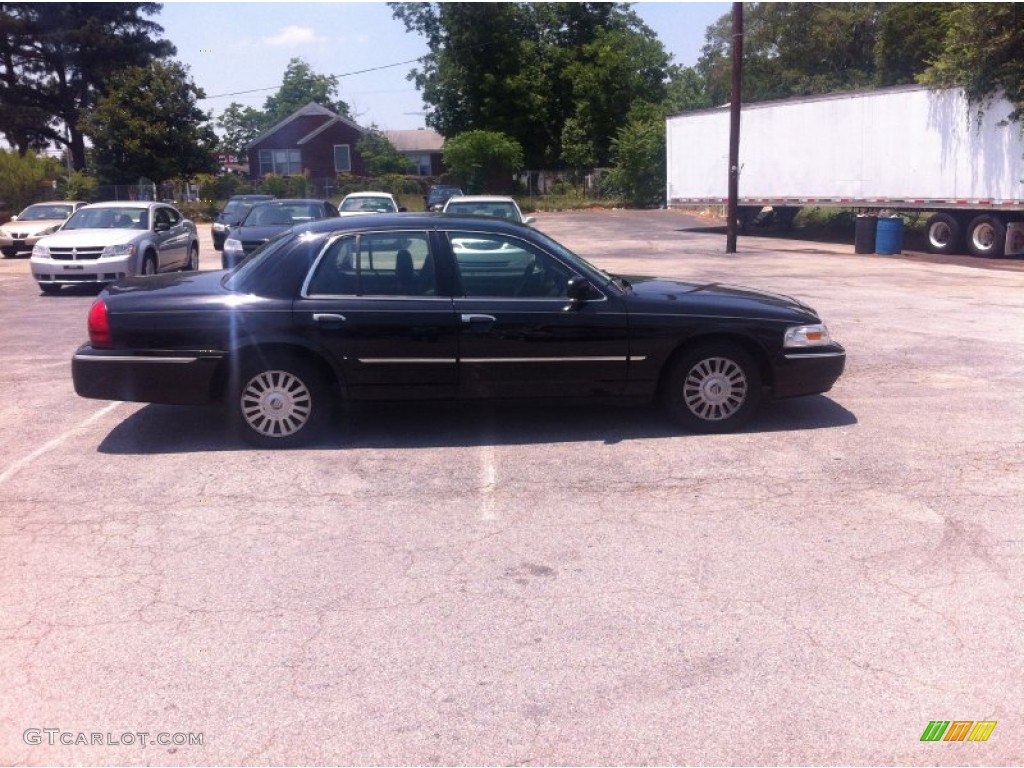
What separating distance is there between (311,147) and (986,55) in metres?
53.0

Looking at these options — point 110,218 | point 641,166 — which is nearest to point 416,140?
point 641,166

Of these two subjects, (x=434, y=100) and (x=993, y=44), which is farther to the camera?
(x=434, y=100)

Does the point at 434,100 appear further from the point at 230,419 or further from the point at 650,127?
the point at 230,419

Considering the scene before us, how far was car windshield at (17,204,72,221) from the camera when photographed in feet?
92.4

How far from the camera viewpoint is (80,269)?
1647 centimetres

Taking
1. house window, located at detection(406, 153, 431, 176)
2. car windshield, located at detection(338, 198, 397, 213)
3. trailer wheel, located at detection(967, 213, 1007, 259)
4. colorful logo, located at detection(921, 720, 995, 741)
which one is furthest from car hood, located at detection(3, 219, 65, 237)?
house window, located at detection(406, 153, 431, 176)

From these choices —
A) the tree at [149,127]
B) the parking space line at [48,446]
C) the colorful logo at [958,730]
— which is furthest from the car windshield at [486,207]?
the tree at [149,127]

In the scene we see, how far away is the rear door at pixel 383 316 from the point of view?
7.16 metres

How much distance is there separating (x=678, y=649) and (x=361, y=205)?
20.9 metres

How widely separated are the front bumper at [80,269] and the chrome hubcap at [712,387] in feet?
37.9

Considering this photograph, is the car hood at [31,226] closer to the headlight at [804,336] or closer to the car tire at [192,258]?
the car tire at [192,258]

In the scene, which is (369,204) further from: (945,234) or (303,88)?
(303,88)

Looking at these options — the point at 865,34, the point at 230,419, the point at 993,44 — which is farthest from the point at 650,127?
the point at 230,419

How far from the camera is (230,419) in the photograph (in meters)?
7.23
